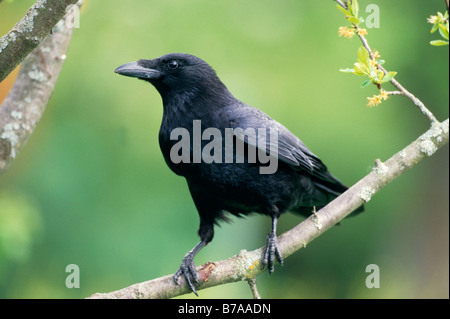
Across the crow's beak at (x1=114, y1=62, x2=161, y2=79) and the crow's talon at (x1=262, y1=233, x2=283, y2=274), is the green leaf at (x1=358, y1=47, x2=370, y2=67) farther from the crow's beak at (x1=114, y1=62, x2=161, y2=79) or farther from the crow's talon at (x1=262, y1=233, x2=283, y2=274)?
the crow's beak at (x1=114, y1=62, x2=161, y2=79)

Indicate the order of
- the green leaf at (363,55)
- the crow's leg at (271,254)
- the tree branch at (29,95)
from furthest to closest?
the tree branch at (29,95), the crow's leg at (271,254), the green leaf at (363,55)

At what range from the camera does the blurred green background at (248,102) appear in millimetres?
5965

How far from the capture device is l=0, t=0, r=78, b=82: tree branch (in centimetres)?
250

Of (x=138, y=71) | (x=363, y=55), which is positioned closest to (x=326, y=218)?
(x=363, y=55)

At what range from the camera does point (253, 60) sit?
6.98 m

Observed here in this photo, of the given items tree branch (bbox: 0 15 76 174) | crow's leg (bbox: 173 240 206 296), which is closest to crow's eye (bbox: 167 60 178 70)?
tree branch (bbox: 0 15 76 174)

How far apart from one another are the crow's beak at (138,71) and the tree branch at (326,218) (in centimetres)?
133

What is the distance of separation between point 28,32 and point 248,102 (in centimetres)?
399

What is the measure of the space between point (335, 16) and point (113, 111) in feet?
10.3

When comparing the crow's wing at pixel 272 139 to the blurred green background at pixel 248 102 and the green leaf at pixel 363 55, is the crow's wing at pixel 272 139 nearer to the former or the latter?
the green leaf at pixel 363 55

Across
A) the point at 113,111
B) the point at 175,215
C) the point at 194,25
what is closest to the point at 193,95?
the point at 175,215

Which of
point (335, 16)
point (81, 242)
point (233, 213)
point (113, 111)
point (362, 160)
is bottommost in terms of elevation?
point (233, 213)

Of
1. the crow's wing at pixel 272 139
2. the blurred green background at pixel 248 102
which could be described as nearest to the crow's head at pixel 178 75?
the crow's wing at pixel 272 139
